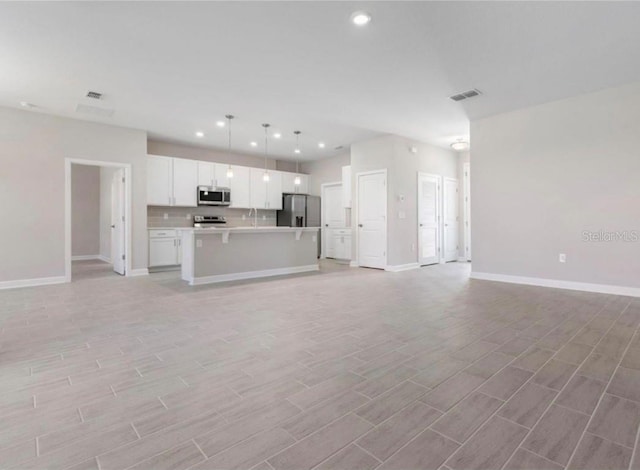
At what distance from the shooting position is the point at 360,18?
2.88 meters

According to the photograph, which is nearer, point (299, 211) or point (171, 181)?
point (171, 181)

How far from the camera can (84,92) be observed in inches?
177

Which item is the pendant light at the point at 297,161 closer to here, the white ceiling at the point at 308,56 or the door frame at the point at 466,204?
the white ceiling at the point at 308,56

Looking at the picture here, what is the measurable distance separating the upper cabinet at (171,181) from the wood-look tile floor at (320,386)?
3.47 meters

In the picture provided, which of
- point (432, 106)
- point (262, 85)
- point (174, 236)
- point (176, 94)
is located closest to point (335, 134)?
point (432, 106)

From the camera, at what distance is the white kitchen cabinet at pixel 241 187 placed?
808cm

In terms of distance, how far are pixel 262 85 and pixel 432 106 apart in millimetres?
2644

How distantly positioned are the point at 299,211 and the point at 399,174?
312cm

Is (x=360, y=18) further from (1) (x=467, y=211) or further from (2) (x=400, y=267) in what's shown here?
(1) (x=467, y=211)

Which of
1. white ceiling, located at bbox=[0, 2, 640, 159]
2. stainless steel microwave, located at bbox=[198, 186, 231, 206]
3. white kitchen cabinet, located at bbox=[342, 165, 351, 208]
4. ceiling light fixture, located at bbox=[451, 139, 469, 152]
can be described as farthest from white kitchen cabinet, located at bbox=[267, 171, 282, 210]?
ceiling light fixture, located at bbox=[451, 139, 469, 152]

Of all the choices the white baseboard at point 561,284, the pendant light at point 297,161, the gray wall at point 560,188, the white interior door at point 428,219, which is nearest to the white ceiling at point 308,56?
the gray wall at point 560,188

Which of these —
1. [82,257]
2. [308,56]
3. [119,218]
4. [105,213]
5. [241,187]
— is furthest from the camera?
[82,257]

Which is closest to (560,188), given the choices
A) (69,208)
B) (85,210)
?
(69,208)

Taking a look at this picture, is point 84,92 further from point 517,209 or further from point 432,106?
point 517,209
